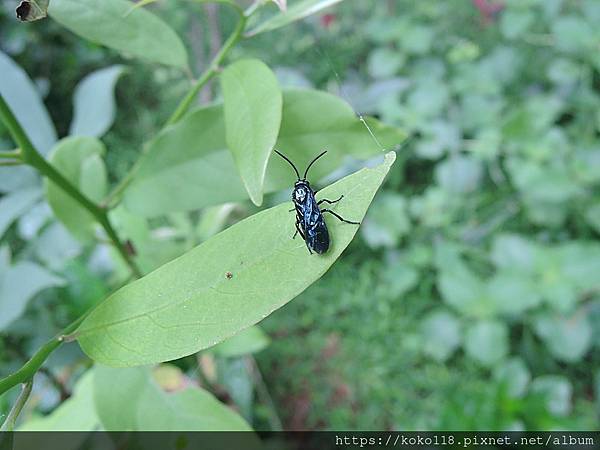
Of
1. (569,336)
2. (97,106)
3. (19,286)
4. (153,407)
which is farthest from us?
(569,336)

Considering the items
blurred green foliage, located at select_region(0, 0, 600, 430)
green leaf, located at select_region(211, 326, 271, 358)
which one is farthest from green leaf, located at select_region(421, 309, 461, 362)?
green leaf, located at select_region(211, 326, 271, 358)

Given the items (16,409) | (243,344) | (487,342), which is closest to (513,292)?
(487,342)

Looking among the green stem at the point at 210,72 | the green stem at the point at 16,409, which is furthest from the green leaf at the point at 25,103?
the green stem at the point at 16,409

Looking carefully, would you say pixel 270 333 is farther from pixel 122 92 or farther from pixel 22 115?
pixel 122 92

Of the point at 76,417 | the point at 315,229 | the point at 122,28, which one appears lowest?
the point at 76,417

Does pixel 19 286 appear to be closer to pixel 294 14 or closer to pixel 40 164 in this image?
pixel 40 164

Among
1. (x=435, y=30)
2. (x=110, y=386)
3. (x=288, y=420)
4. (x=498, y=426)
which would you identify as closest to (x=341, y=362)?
(x=288, y=420)

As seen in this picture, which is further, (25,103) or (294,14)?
(25,103)

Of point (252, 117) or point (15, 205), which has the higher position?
point (252, 117)

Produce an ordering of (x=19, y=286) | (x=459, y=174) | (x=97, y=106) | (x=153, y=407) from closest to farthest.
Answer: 1. (x=153, y=407)
2. (x=19, y=286)
3. (x=97, y=106)
4. (x=459, y=174)
